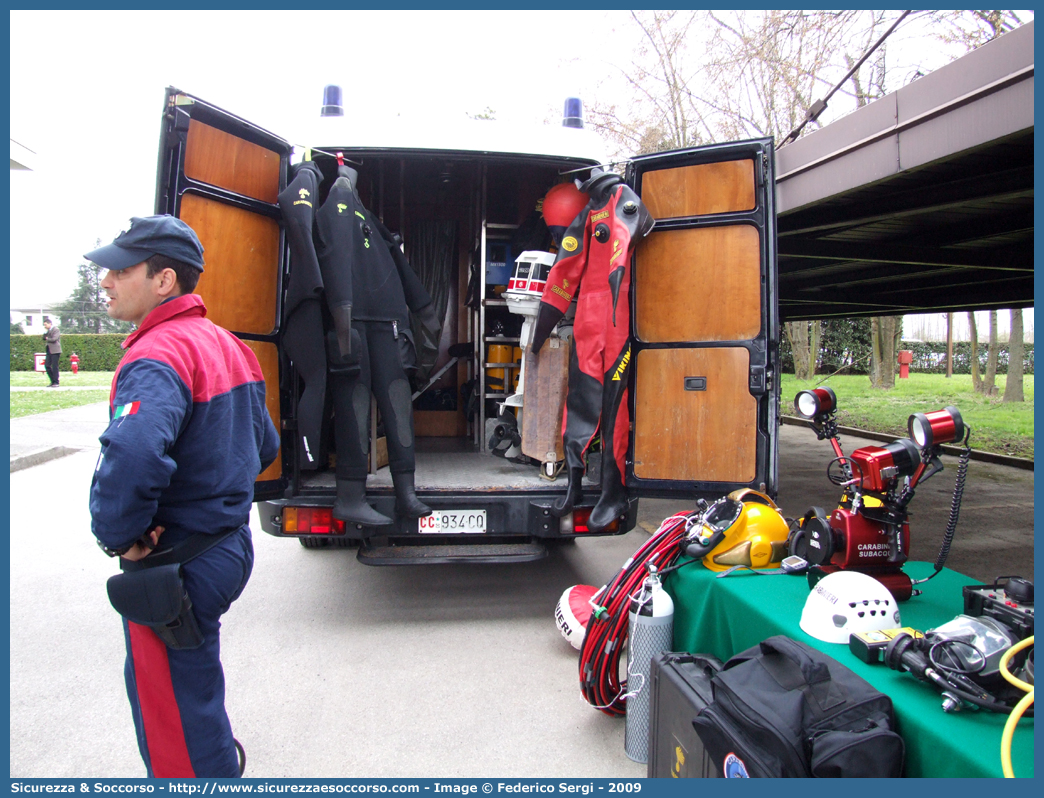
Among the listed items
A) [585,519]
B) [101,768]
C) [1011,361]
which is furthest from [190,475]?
[1011,361]

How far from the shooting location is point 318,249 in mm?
3383

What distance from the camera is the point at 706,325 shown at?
354cm

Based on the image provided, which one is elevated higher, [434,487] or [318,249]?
[318,249]

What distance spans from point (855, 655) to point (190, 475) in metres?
2.00

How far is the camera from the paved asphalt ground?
2.51 metres

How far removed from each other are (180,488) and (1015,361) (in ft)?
55.7

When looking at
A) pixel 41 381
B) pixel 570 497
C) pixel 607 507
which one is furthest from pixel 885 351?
pixel 41 381

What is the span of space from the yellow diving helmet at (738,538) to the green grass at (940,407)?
4.62 meters

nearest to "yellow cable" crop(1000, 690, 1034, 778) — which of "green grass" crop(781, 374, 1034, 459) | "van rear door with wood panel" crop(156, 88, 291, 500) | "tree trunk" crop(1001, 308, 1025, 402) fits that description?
"van rear door with wood panel" crop(156, 88, 291, 500)

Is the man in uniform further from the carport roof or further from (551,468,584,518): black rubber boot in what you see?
the carport roof

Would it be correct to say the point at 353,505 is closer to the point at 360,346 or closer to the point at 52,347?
the point at 360,346

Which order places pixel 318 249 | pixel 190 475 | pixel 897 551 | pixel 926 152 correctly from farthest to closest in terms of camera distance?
pixel 926 152
pixel 318 249
pixel 897 551
pixel 190 475

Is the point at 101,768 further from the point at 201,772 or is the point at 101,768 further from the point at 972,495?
the point at 972,495

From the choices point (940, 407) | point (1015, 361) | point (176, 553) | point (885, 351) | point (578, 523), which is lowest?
point (578, 523)
